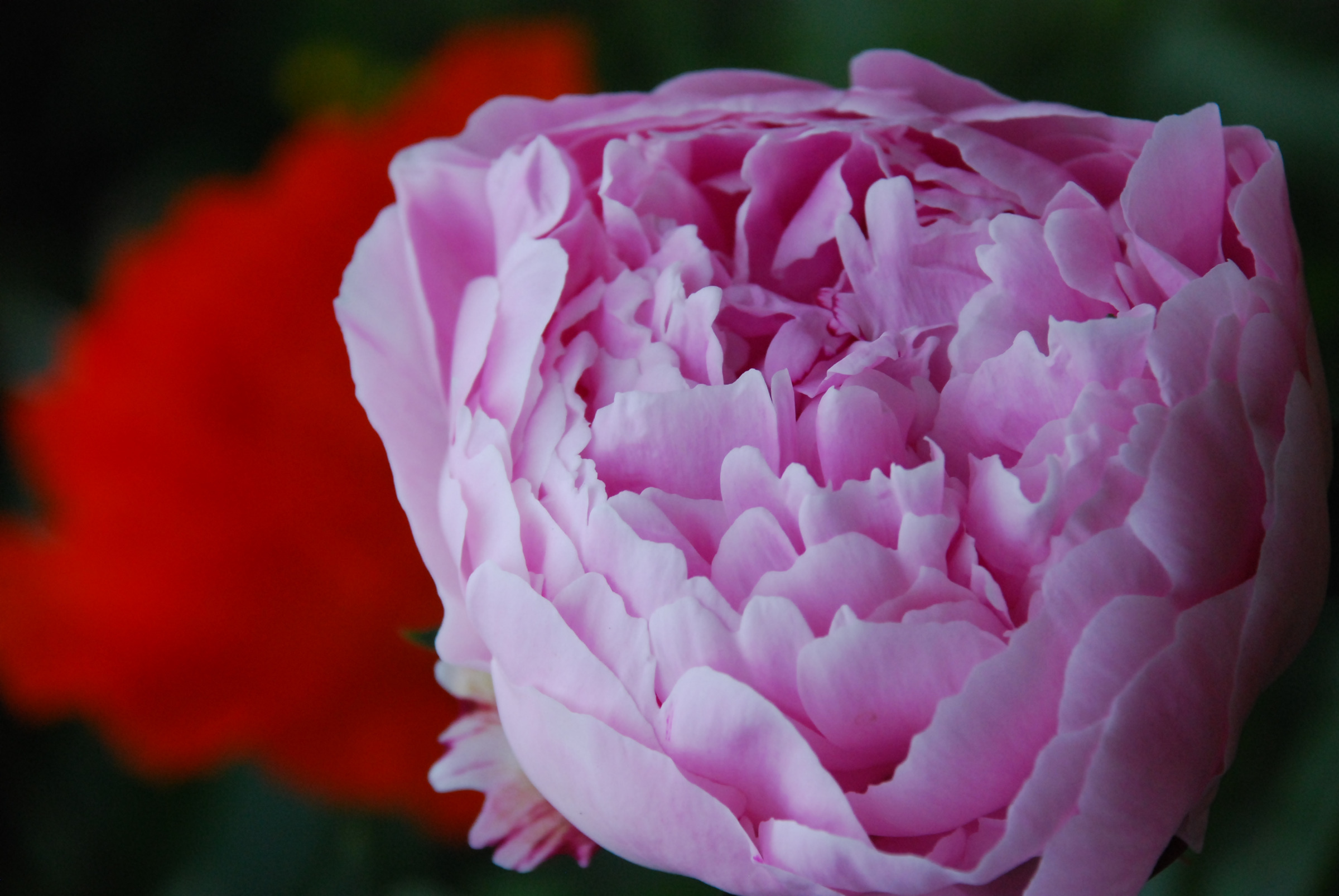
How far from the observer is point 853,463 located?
9.4 inches

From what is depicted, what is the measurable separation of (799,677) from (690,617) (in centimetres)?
2

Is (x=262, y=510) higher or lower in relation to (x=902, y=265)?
lower

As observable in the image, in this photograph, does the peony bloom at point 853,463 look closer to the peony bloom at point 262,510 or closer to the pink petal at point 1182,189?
the pink petal at point 1182,189

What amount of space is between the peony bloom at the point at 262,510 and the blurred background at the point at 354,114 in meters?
0.04

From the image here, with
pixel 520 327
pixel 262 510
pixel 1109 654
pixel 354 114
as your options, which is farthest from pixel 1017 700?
pixel 354 114

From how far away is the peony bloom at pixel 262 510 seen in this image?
1.41ft

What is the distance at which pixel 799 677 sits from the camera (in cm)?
21

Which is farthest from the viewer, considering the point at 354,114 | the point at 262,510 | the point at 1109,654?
the point at 354,114

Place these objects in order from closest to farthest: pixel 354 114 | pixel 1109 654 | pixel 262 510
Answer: pixel 1109 654 < pixel 262 510 < pixel 354 114

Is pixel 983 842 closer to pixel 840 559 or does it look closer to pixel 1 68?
pixel 840 559

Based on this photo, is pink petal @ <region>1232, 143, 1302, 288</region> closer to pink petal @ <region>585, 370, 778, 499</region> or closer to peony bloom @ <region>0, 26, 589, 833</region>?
pink petal @ <region>585, 370, 778, 499</region>

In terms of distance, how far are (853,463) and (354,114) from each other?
0.38m

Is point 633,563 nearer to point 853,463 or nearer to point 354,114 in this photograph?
point 853,463

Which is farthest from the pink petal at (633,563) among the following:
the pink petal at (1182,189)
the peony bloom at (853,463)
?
the pink petal at (1182,189)
